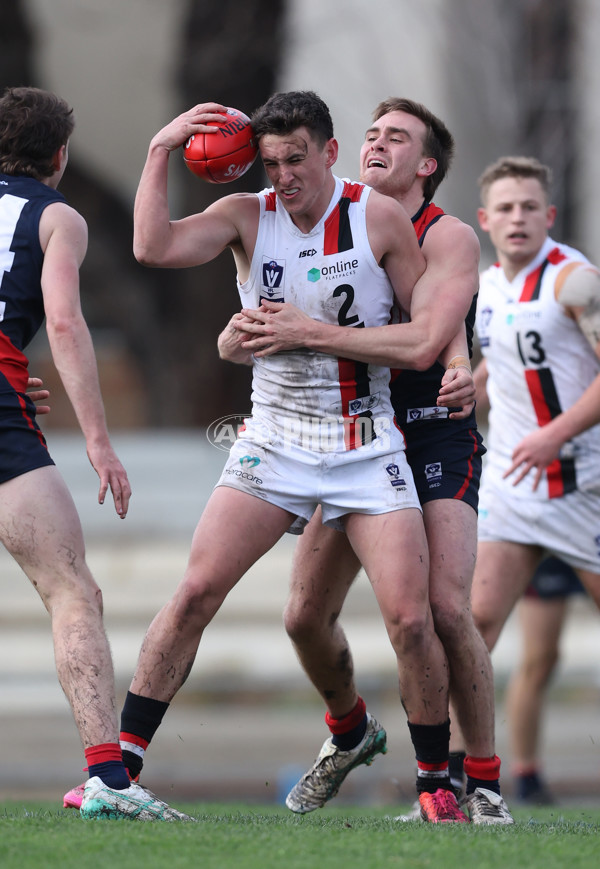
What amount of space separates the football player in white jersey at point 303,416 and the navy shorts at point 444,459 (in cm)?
21

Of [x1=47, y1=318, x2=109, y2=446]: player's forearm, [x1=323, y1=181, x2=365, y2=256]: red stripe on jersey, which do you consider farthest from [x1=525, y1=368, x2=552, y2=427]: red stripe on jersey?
[x1=47, y1=318, x2=109, y2=446]: player's forearm

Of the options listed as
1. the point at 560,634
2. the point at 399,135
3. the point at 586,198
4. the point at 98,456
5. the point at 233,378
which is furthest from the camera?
the point at 233,378

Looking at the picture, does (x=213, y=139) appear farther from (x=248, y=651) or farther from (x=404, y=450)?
(x=248, y=651)

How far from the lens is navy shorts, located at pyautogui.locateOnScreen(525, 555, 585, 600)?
755 cm

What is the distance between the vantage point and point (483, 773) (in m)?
5.12

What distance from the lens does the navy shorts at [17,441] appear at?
444 centimetres

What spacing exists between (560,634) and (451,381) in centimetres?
324

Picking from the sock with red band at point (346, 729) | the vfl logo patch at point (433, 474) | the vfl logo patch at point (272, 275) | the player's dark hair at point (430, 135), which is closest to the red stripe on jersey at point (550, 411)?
the player's dark hair at point (430, 135)

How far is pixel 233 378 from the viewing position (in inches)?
577

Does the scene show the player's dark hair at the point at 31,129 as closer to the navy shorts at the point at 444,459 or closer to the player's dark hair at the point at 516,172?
the navy shorts at the point at 444,459

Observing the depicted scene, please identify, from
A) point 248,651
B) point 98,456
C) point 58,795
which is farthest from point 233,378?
point 98,456

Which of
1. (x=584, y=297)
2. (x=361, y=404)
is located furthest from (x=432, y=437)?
(x=584, y=297)

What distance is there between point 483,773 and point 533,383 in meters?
2.13

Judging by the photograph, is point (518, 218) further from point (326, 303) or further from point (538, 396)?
point (326, 303)
